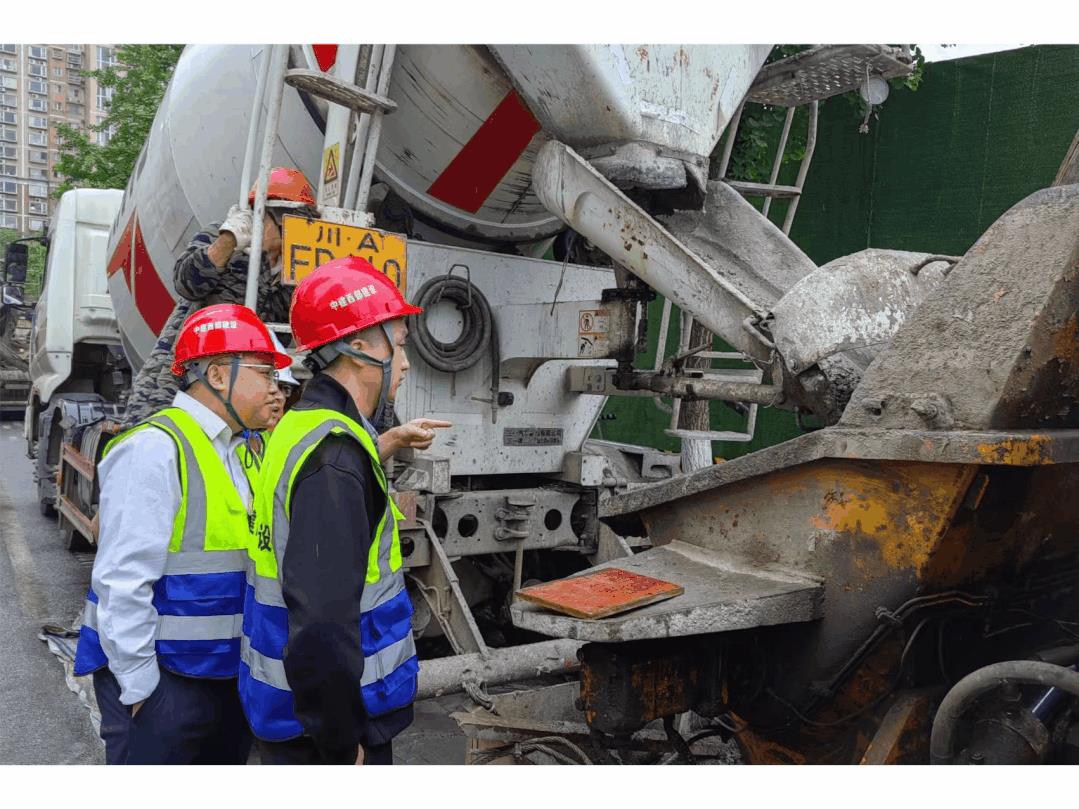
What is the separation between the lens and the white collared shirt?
2.24 metres

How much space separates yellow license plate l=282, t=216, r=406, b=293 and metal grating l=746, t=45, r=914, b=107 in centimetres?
171

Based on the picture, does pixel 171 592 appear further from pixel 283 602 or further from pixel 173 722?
pixel 283 602

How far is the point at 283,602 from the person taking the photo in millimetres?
1929

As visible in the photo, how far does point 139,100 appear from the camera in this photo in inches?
478

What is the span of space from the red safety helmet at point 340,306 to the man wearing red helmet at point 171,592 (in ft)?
1.74

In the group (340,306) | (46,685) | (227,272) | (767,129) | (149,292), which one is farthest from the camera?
(767,129)

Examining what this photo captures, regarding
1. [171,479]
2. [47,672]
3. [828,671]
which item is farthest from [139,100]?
[828,671]

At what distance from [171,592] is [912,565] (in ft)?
5.61

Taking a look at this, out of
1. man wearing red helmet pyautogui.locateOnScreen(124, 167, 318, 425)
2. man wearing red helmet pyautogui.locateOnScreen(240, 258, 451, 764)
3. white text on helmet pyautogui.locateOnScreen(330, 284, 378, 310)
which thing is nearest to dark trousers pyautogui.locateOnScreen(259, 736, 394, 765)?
man wearing red helmet pyautogui.locateOnScreen(240, 258, 451, 764)

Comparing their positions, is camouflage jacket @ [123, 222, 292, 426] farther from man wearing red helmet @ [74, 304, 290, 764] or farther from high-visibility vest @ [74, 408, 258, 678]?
high-visibility vest @ [74, 408, 258, 678]

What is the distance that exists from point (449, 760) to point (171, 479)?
1843mm

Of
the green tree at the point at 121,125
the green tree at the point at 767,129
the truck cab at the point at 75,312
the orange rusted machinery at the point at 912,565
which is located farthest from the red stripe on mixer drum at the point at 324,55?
the green tree at the point at 121,125

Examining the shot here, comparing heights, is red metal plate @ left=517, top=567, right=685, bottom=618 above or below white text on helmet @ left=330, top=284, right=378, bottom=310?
below

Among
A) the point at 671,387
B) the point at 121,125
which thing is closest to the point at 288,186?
the point at 671,387
